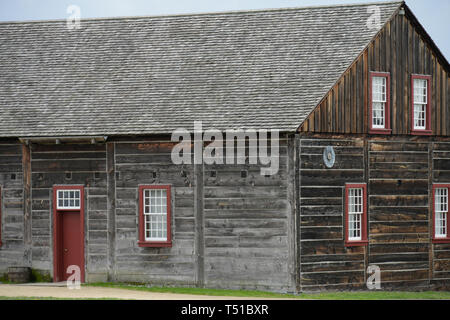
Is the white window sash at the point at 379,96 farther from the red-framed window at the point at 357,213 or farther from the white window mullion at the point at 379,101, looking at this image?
the red-framed window at the point at 357,213

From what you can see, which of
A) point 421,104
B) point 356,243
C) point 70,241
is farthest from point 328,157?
point 70,241

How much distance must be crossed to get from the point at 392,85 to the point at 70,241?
38.2 ft

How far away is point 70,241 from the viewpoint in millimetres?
34531

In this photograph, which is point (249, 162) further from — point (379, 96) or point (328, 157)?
point (379, 96)

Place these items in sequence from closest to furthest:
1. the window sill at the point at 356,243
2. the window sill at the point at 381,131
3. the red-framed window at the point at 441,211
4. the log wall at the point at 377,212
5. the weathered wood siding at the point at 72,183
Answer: the log wall at the point at 377,212 < the window sill at the point at 356,243 < the window sill at the point at 381,131 < the weathered wood siding at the point at 72,183 < the red-framed window at the point at 441,211

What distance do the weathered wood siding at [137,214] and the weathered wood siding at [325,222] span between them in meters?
3.58

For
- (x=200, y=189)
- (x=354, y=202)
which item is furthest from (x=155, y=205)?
(x=354, y=202)

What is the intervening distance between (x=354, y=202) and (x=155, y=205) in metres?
6.23

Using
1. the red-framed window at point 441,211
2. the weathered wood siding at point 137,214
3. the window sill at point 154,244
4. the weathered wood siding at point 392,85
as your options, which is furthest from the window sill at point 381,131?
the window sill at point 154,244

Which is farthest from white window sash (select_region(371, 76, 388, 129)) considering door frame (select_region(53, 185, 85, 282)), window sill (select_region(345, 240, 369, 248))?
door frame (select_region(53, 185, 85, 282))

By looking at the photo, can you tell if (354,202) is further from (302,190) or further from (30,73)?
(30,73)

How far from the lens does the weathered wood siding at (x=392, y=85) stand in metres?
32.5

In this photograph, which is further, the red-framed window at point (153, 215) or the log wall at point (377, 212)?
the red-framed window at point (153, 215)

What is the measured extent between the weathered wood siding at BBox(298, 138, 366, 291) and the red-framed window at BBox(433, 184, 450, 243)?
11.5 feet
